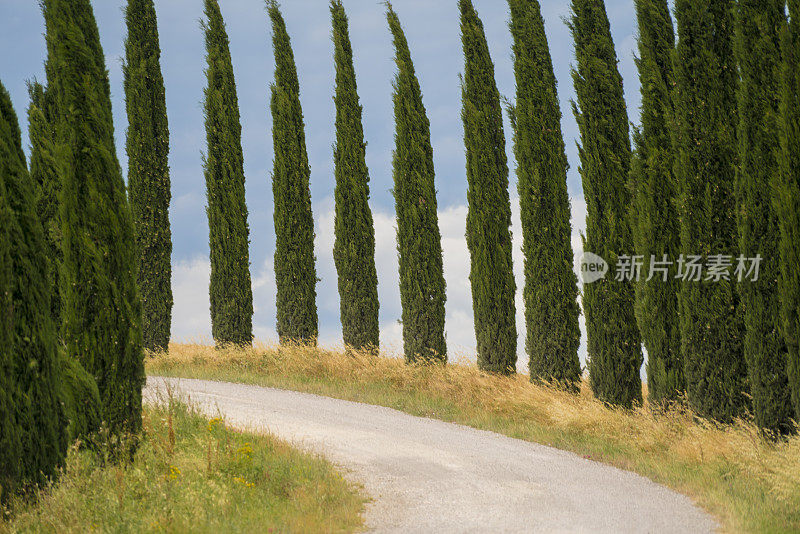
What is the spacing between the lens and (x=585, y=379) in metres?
16.7

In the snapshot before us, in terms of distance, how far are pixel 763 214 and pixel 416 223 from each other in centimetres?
1021

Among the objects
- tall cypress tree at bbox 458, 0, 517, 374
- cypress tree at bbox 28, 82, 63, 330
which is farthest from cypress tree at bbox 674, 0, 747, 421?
cypress tree at bbox 28, 82, 63, 330

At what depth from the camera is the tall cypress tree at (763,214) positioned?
36.7ft

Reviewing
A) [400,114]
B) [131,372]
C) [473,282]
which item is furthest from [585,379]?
[131,372]

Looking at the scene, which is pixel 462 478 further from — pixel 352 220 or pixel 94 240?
pixel 352 220

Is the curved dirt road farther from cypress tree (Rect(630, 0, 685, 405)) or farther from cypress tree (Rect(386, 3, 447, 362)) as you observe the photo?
cypress tree (Rect(386, 3, 447, 362))

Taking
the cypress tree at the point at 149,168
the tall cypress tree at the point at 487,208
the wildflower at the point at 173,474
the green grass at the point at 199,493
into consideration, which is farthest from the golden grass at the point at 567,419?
the wildflower at the point at 173,474

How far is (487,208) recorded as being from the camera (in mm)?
18766

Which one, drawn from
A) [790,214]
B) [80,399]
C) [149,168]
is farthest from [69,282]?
[149,168]

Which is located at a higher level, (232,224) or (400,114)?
(400,114)

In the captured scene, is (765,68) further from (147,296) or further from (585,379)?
(147,296)

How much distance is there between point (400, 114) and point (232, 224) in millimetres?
6506

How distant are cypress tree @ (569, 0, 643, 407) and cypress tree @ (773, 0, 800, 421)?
14.6ft

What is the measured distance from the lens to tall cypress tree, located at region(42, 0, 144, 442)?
31.8 feet
